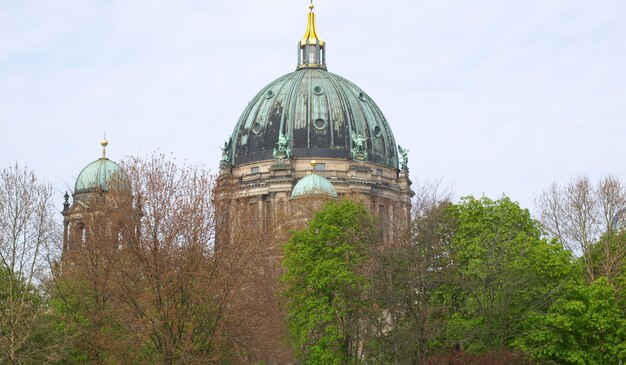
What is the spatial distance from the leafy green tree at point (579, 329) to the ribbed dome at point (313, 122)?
5639 cm

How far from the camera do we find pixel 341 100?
10588cm

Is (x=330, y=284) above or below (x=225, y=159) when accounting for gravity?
below

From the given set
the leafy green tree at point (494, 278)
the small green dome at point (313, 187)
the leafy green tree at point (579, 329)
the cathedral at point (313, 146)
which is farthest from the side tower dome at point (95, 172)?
the leafy green tree at point (579, 329)

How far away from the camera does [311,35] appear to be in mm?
114500

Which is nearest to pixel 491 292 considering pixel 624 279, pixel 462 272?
pixel 462 272

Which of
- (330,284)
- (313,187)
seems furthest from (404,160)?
(330,284)

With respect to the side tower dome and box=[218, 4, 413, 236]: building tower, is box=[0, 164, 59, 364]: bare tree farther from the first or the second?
box=[218, 4, 413, 236]: building tower

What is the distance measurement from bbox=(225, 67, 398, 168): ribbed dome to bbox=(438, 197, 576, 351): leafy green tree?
2102 inches

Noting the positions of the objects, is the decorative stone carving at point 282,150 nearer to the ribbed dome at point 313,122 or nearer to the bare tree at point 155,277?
the ribbed dome at point 313,122

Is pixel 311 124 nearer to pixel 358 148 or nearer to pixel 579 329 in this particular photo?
pixel 358 148

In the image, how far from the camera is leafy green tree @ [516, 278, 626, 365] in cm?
4634

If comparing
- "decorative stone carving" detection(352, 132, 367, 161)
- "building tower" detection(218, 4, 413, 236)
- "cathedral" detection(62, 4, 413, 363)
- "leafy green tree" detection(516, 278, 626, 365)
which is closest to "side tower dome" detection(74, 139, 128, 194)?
"cathedral" detection(62, 4, 413, 363)

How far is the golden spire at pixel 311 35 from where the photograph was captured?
113812 millimetres

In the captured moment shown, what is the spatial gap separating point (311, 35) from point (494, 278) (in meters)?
70.7
